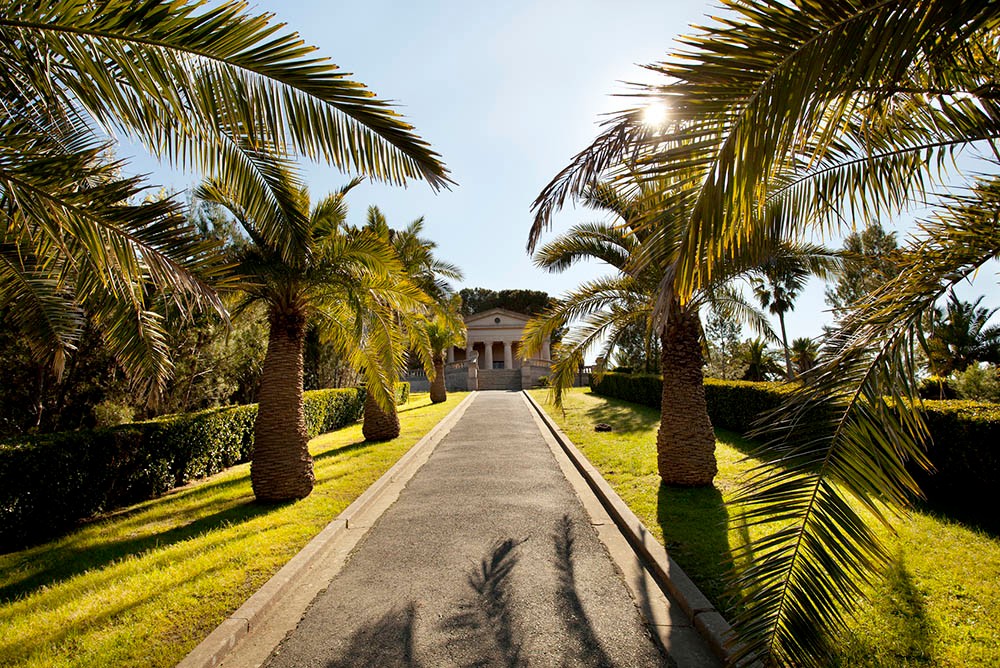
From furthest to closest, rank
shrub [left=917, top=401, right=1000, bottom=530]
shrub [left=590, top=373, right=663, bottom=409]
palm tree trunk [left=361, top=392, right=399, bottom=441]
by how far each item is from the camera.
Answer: shrub [left=590, top=373, right=663, bottom=409] < palm tree trunk [left=361, top=392, right=399, bottom=441] < shrub [left=917, top=401, right=1000, bottom=530]

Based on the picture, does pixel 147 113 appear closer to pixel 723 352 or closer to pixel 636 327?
pixel 636 327

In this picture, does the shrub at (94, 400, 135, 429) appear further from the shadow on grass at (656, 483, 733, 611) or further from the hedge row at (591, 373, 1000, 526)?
the hedge row at (591, 373, 1000, 526)

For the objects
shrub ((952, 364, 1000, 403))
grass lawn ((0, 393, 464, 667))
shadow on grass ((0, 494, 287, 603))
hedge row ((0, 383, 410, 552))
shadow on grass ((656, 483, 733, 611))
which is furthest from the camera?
shrub ((952, 364, 1000, 403))

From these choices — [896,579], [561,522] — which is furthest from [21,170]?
[896,579]

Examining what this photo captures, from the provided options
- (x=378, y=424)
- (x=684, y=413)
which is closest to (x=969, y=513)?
(x=684, y=413)

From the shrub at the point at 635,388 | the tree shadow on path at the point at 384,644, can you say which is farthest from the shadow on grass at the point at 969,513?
the shrub at the point at 635,388

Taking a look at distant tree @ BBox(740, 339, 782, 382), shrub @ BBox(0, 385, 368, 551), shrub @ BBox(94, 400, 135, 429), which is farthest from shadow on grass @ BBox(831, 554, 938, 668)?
distant tree @ BBox(740, 339, 782, 382)

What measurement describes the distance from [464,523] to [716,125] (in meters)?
5.31

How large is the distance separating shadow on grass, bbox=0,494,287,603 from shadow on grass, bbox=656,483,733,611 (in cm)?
532

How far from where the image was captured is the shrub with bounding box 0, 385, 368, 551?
6.22m

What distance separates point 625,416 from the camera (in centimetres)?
1669

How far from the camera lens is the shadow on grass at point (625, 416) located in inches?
549

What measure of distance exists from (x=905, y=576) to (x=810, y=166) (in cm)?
387

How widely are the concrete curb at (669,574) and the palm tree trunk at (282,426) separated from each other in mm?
4601
